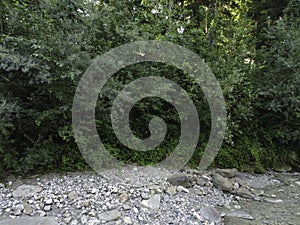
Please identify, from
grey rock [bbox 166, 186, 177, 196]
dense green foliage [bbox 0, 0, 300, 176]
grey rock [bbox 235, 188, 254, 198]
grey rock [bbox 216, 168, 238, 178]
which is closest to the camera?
dense green foliage [bbox 0, 0, 300, 176]

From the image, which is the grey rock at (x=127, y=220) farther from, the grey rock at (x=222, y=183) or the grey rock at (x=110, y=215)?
the grey rock at (x=222, y=183)

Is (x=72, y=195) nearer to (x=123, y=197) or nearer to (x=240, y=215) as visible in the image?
(x=123, y=197)

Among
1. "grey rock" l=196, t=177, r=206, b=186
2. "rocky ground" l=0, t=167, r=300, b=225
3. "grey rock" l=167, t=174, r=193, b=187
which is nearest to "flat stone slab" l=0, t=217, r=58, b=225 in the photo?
"rocky ground" l=0, t=167, r=300, b=225

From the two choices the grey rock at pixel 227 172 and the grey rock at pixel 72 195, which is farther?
the grey rock at pixel 227 172

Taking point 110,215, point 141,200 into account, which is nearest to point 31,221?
point 110,215

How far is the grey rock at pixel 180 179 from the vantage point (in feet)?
8.48

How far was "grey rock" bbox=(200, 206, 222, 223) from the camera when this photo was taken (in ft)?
7.01

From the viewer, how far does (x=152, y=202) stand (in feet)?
7.34

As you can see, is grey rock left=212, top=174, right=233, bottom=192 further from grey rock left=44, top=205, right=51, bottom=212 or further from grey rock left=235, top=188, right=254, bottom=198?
grey rock left=44, top=205, right=51, bottom=212

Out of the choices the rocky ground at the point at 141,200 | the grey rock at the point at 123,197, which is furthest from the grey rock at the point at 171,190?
the grey rock at the point at 123,197

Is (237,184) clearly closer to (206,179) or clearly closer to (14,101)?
(206,179)

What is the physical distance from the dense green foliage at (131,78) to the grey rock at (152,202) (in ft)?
2.23

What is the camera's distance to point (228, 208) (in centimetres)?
238

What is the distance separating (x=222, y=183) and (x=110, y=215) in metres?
1.36
